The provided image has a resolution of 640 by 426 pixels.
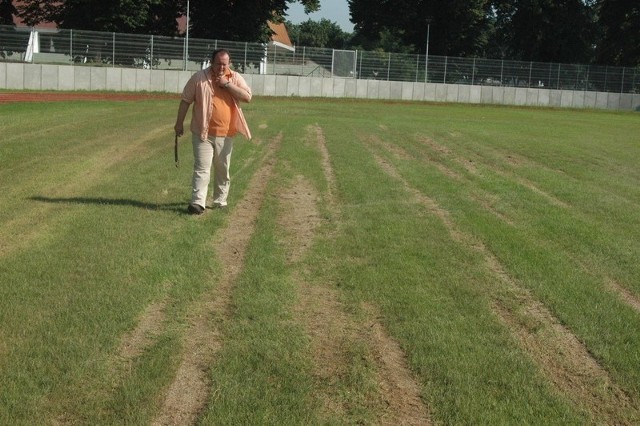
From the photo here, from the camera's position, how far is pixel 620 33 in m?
62.5

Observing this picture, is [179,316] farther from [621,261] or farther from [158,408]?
[621,261]

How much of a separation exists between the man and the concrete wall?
109 ft

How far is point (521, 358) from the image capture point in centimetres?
461

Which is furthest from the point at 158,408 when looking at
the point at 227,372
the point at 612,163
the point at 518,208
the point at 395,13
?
the point at 395,13

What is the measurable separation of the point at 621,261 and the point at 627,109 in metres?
50.6

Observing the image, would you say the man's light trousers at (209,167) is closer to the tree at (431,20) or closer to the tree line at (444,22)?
the tree line at (444,22)

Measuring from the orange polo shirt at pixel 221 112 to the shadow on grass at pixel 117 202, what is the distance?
3.03ft

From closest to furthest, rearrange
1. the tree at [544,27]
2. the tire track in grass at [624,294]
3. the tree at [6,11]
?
the tire track in grass at [624,294] → the tree at [6,11] → the tree at [544,27]

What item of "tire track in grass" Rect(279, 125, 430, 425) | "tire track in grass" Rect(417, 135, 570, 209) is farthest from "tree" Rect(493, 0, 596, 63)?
"tire track in grass" Rect(279, 125, 430, 425)

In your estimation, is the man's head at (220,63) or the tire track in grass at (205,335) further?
the man's head at (220,63)

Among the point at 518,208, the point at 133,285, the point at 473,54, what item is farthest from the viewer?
the point at 473,54

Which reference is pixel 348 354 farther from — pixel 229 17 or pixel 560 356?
pixel 229 17

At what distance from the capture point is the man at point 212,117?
855 centimetres

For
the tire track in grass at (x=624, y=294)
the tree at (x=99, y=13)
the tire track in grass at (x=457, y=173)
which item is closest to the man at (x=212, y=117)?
the tire track in grass at (x=457, y=173)
